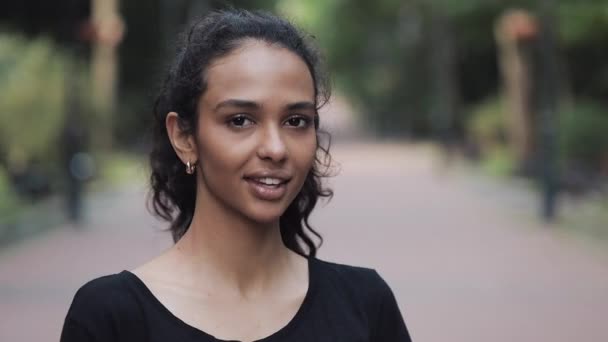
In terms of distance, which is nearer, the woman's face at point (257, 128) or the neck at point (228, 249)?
the woman's face at point (257, 128)

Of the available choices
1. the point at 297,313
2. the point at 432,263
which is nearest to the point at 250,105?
the point at 297,313

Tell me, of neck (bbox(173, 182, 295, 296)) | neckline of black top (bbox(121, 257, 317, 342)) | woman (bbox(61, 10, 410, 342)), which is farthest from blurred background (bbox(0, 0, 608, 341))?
neckline of black top (bbox(121, 257, 317, 342))

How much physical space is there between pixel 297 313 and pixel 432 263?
31.0 ft

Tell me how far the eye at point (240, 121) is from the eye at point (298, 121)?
0.08 meters

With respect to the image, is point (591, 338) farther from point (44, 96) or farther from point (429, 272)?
point (44, 96)

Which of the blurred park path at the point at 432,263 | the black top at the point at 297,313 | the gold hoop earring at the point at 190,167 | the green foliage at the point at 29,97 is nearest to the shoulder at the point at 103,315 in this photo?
the black top at the point at 297,313

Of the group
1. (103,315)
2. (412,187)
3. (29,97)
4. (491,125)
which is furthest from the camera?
(491,125)

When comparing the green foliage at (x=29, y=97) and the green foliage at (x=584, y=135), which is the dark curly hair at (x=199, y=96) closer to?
the green foliage at (x=29, y=97)

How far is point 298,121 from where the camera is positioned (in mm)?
2115

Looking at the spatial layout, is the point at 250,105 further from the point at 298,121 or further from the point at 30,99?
the point at 30,99

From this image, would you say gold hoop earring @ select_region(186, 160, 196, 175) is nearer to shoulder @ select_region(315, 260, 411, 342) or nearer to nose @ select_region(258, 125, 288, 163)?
nose @ select_region(258, 125, 288, 163)

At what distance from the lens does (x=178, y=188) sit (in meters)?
2.40

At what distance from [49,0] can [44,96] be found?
14.0 metres

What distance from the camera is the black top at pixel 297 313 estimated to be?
1983 mm
